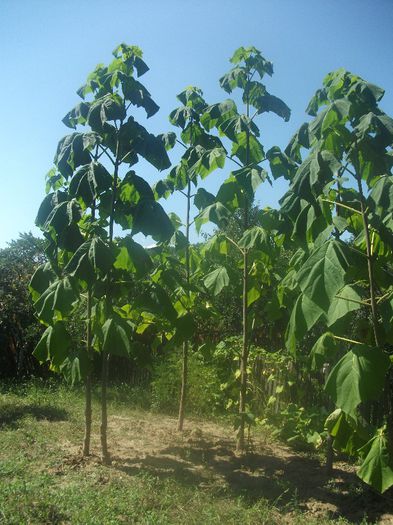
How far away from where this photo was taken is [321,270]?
278 cm

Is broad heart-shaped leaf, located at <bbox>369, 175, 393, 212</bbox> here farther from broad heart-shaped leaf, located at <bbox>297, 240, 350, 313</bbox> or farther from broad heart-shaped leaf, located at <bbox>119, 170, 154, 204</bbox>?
broad heart-shaped leaf, located at <bbox>119, 170, 154, 204</bbox>

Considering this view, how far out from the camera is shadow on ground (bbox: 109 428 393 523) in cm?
405

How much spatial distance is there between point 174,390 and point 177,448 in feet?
7.77

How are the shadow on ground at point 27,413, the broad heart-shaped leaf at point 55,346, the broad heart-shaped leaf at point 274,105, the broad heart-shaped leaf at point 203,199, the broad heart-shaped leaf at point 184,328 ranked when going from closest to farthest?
the broad heart-shaped leaf at point 55,346 < the broad heart-shaped leaf at point 274,105 < the broad heart-shaped leaf at point 184,328 < the broad heart-shaped leaf at point 203,199 < the shadow on ground at point 27,413

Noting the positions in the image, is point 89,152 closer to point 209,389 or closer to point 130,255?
point 130,255

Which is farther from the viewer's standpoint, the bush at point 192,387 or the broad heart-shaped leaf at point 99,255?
the bush at point 192,387

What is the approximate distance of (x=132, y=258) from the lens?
453 centimetres

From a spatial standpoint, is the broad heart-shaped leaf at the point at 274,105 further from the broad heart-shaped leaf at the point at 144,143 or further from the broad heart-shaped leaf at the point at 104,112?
the broad heart-shaped leaf at the point at 104,112

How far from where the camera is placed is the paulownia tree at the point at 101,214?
14.1ft

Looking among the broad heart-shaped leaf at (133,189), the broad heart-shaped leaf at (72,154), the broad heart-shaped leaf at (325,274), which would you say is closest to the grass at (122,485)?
the broad heart-shaped leaf at (325,274)

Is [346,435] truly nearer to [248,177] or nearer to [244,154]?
[248,177]

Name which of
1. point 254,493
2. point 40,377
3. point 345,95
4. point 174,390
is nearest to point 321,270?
point 345,95

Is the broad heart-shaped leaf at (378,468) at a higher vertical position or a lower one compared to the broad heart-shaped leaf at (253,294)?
lower

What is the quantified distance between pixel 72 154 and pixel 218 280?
1.96m
